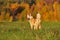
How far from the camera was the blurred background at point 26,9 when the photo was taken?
3222cm

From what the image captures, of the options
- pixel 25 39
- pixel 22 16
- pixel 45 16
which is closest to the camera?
pixel 25 39

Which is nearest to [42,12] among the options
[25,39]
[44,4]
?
[44,4]

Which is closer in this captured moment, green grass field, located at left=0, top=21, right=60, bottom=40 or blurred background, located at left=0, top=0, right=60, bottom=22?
green grass field, located at left=0, top=21, right=60, bottom=40

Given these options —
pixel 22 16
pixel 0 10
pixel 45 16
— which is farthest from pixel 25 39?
pixel 0 10

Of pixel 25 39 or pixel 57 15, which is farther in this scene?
pixel 57 15

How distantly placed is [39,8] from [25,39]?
25807mm

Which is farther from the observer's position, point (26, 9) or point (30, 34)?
point (26, 9)

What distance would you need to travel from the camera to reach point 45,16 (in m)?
31.4

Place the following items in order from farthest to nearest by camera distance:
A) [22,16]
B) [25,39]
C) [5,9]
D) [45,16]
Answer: [5,9]
[22,16]
[45,16]
[25,39]

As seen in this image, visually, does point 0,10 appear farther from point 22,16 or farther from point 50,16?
point 50,16

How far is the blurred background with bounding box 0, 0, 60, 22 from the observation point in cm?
3222

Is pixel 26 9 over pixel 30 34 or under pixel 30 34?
under

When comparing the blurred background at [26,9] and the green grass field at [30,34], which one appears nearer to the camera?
the green grass field at [30,34]

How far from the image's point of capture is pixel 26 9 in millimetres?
34375
